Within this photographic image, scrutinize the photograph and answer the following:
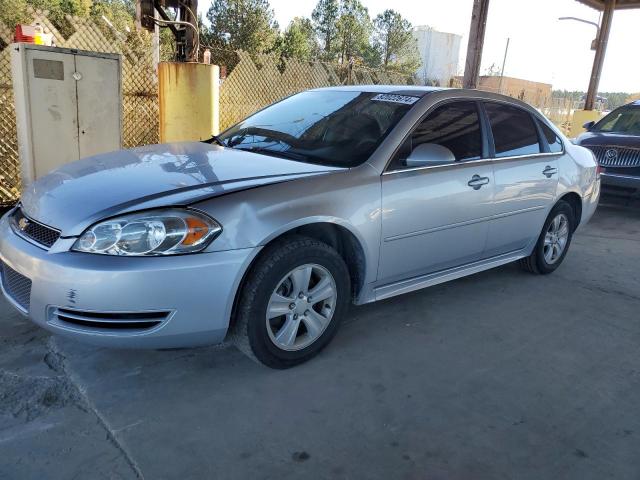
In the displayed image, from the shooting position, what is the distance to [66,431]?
7.95 ft

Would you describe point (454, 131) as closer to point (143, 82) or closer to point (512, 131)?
point (512, 131)

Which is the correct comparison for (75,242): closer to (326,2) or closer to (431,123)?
(431,123)

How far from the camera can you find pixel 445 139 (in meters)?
3.70

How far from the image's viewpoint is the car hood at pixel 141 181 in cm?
259

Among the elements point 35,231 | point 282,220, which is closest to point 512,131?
point 282,220

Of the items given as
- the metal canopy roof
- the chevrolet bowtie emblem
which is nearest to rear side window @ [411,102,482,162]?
the chevrolet bowtie emblem

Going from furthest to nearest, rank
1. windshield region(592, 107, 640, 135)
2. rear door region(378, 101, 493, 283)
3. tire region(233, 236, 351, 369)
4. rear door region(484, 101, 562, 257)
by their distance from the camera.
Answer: windshield region(592, 107, 640, 135) → rear door region(484, 101, 562, 257) → rear door region(378, 101, 493, 283) → tire region(233, 236, 351, 369)

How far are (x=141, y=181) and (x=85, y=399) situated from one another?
113 centimetres

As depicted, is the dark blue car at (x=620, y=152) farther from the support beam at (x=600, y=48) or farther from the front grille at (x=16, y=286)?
the front grille at (x=16, y=286)

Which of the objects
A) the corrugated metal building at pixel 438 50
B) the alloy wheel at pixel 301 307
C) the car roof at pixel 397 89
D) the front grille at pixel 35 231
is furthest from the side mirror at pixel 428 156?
the corrugated metal building at pixel 438 50

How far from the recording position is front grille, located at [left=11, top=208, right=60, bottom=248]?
8.56ft

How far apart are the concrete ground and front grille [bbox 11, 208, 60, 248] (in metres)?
0.74

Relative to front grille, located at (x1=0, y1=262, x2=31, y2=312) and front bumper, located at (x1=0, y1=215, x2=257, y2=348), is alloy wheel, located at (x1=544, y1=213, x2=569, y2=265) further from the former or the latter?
front grille, located at (x1=0, y1=262, x2=31, y2=312)

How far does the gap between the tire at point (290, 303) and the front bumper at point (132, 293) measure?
121mm
